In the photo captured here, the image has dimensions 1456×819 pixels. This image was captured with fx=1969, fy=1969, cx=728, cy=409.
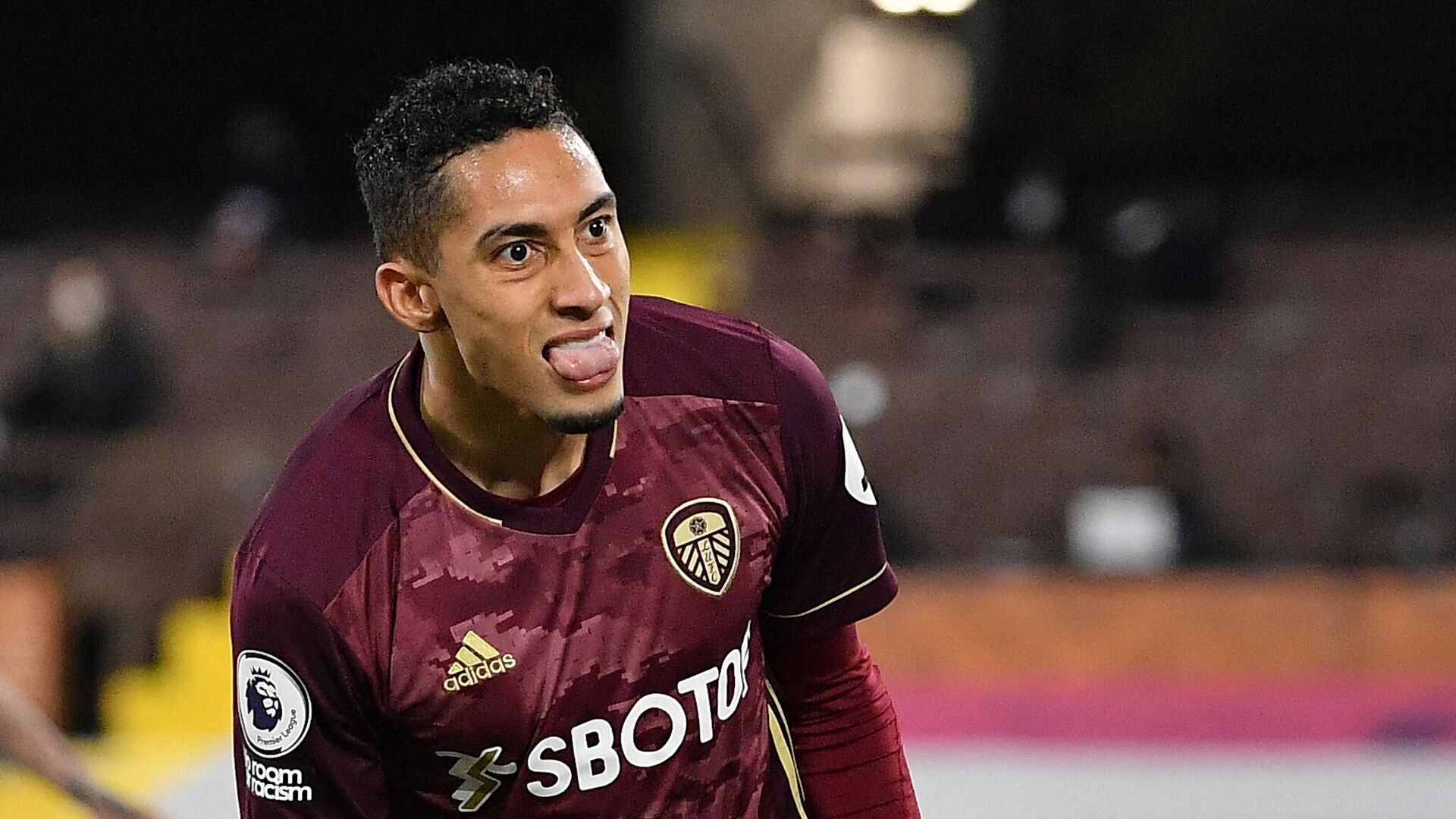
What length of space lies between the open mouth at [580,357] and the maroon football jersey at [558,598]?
0.21 metres

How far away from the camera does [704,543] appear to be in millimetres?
2252

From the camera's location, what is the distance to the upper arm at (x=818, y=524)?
2.31 m

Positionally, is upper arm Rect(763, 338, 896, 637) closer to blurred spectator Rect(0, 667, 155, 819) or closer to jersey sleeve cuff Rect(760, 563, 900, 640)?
jersey sleeve cuff Rect(760, 563, 900, 640)

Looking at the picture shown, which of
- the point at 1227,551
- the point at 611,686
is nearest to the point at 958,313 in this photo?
the point at 1227,551

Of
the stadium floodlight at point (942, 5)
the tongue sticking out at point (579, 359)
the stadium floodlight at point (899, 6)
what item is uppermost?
the stadium floodlight at point (899, 6)

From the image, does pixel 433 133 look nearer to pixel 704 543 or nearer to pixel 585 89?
pixel 704 543

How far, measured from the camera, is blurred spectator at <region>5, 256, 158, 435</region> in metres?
8.53

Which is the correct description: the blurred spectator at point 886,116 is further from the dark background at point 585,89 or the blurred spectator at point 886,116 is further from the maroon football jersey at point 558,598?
the maroon football jersey at point 558,598

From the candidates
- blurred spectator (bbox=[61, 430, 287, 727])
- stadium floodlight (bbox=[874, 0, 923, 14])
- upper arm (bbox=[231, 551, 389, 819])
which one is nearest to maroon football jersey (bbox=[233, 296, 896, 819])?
upper arm (bbox=[231, 551, 389, 819])

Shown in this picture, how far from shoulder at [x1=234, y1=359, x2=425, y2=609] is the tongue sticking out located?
237 mm

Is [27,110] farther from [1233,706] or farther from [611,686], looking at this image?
[611,686]

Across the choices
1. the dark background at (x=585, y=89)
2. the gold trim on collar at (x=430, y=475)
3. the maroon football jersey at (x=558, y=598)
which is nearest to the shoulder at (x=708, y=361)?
the maroon football jersey at (x=558, y=598)

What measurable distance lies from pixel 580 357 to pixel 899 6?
322 inches

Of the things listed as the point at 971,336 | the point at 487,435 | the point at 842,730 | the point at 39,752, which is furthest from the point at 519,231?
the point at 971,336
